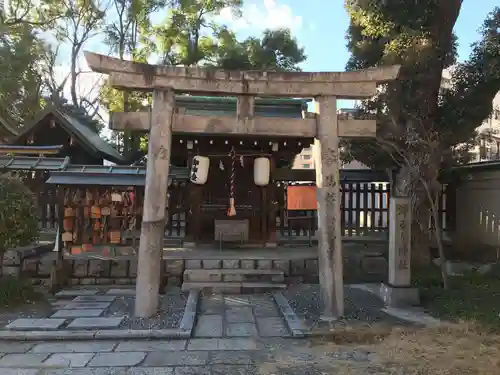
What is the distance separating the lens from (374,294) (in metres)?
9.54

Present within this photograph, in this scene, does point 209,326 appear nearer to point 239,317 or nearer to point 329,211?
point 239,317

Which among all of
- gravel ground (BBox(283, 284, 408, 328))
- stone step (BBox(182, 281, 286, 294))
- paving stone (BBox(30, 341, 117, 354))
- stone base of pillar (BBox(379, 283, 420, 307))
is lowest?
paving stone (BBox(30, 341, 117, 354))

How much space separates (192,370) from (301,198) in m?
7.41

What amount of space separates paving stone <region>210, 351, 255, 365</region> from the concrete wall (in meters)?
9.58

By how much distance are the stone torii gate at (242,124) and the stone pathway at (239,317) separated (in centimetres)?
99

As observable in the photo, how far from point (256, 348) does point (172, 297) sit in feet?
11.6

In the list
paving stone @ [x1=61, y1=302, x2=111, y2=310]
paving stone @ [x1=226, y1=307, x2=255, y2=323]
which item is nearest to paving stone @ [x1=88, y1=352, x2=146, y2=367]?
paving stone @ [x1=226, y1=307, x2=255, y2=323]

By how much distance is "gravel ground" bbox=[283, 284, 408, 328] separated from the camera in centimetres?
739

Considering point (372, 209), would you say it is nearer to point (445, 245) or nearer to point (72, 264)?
point (445, 245)

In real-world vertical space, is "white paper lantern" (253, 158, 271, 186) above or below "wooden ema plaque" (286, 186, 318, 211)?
above

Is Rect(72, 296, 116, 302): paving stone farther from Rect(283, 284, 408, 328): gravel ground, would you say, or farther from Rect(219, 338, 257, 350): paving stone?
Rect(283, 284, 408, 328): gravel ground

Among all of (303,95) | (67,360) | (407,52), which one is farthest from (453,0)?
(67,360)

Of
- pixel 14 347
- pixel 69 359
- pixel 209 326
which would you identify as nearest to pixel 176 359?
pixel 69 359

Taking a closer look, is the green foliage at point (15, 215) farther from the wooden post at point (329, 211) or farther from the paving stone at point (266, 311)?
the wooden post at point (329, 211)
